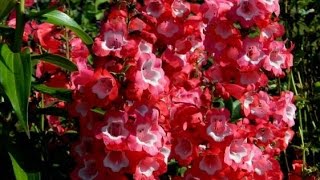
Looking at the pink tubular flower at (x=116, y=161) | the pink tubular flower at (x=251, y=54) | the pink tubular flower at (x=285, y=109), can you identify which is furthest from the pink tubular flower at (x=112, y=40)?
the pink tubular flower at (x=285, y=109)

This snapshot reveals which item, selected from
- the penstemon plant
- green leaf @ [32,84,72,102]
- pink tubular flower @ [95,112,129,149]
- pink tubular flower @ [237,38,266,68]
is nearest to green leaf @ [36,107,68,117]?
the penstemon plant

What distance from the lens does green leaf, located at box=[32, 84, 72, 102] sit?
213 centimetres

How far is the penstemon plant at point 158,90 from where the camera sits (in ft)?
6.42

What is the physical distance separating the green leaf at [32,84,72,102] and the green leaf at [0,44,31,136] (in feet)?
0.53

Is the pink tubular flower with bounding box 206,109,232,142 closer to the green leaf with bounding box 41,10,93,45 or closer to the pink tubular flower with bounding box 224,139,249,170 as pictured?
the pink tubular flower with bounding box 224,139,249,170

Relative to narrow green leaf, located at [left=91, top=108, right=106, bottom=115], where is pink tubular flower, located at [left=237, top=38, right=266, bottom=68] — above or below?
above

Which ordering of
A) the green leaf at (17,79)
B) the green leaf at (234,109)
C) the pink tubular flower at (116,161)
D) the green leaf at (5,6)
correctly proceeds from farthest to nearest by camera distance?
the green leaf at (234,109) < the green leaf at (5,6) < the pink tubular flower at (116,161) < the green leaf at (17,79)

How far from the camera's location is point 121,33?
1964 mm

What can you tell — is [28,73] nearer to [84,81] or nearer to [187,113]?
[84,81]

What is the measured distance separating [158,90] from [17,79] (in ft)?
1.20

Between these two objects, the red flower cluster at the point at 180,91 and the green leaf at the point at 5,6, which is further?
the green leaf at the point at 5,6

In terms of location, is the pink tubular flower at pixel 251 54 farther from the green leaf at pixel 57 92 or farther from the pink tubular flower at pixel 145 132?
the green leaf at pixel 57 92

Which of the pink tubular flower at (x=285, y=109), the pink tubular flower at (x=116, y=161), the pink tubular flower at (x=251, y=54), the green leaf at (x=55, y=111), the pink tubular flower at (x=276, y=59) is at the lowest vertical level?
the green leaf at (x=55, y=111)

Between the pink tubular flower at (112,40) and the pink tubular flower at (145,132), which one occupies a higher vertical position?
the pink tubular flower at (112,40)
